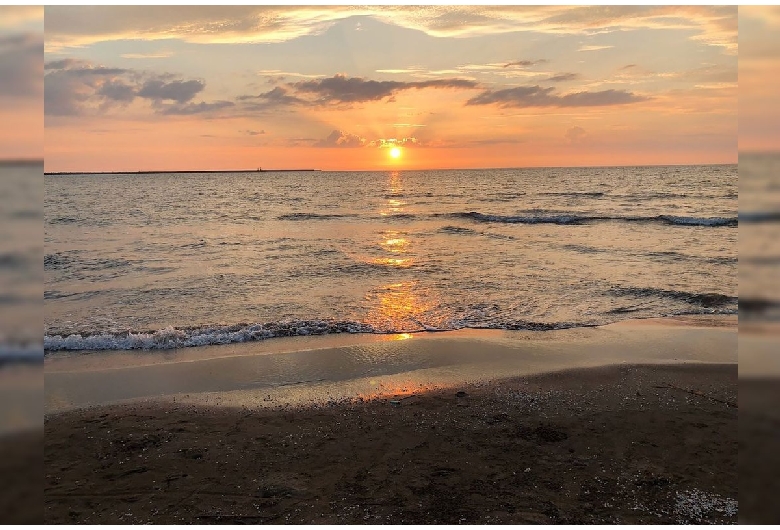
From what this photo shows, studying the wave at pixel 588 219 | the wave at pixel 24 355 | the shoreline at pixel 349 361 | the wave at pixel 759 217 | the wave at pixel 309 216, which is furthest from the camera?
the wave at pixel 309 216

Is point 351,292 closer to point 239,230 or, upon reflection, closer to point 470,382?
point 470,382

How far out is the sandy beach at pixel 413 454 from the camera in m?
4.32

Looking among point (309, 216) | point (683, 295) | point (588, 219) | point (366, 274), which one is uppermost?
point (309, 216)

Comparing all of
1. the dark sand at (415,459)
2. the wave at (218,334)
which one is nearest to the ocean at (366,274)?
the wave at (218,334)

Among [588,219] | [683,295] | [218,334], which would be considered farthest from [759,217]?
[588,219]

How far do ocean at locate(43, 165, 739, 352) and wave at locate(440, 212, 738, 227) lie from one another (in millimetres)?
115

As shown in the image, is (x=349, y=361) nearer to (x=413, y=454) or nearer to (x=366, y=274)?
(x=413, y=454)

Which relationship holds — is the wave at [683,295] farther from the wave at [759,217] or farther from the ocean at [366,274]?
the wave at [759,217]

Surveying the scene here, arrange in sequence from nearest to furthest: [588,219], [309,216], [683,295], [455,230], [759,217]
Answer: [759,217] < [683,295] < [455,230] < [588,219] < [309,216]

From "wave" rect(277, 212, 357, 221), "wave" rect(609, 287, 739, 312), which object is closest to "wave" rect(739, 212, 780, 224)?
"wave" rect(609, 287, 739, 312)

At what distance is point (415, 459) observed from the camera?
16.7 feet

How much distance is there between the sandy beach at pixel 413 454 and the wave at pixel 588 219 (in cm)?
2425

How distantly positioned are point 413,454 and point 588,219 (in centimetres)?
2923

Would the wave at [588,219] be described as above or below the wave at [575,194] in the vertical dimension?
below
